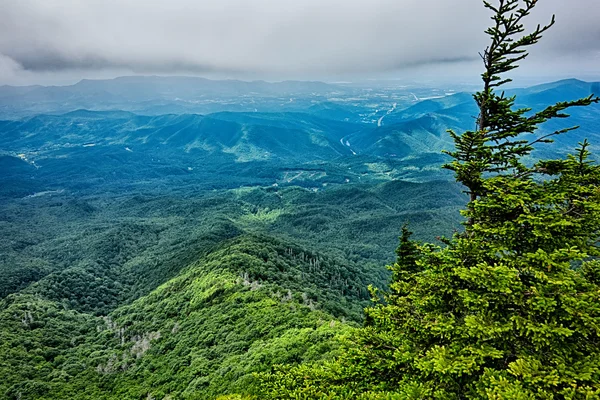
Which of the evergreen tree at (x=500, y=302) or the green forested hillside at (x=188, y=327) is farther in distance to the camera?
the green forested hillside at (x=188, y=327)

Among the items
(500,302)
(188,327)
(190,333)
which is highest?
(500,302)

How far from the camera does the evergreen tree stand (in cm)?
1023

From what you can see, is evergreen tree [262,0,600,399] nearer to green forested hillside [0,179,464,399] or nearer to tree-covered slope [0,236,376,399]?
green forested hillside [0,179,464,399]

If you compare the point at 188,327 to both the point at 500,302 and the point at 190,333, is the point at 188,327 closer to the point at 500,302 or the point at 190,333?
the point at 190,333

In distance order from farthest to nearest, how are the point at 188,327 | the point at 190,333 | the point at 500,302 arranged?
the point at 188,327 → the point at 190,333 → the point at 500,302

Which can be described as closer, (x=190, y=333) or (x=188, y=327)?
(x=190, y=333)

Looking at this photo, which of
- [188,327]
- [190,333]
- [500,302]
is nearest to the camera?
[500,302]

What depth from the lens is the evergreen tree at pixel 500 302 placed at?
10234 mm

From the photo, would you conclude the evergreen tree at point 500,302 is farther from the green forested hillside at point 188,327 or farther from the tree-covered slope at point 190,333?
the tree-covered slope at point 190,333

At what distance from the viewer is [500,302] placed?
1176cm

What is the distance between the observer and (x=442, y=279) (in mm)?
13781

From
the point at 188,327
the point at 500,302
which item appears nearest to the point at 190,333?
the point at 188,327

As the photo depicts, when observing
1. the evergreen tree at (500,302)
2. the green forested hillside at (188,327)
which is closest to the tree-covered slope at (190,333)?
the green forested hillside at (188,327)

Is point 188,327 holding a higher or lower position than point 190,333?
lower
